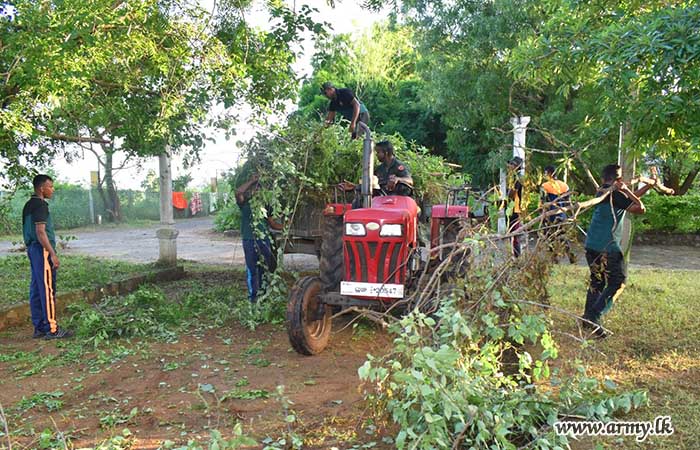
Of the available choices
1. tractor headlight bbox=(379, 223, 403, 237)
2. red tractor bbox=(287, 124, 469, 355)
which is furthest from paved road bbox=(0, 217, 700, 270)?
tractor headlight bbox=(379, 223, 403, 237)

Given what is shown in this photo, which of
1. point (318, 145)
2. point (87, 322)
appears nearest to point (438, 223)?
point (318, 145)

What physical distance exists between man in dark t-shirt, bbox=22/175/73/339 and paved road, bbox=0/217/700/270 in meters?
3.36

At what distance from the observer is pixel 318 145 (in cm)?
689

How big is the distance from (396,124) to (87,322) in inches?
653

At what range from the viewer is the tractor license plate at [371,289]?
16.3ft

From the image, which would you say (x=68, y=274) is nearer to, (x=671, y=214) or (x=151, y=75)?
(x=151, y=75)

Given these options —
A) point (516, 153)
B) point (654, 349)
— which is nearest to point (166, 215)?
point (516, 153)

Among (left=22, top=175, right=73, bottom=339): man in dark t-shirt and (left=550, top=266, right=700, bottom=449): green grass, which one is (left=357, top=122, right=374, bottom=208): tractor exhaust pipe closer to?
(left=550, top=266, right=700, bottom=449): green grass

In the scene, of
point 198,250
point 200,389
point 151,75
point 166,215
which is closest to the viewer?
point 200,389

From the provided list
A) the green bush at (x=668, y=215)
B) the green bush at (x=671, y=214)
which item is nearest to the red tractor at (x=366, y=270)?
the green bush at (x=668, y=215)

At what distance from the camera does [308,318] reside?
533 cm

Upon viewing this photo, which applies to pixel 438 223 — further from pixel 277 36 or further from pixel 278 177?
pixel 277 36

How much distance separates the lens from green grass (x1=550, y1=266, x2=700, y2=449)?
3.82 m

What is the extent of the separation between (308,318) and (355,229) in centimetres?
99
